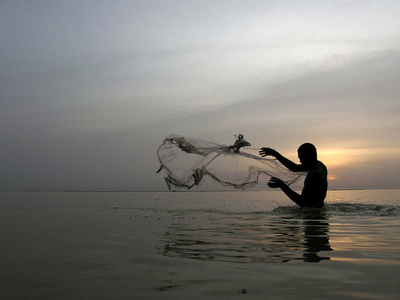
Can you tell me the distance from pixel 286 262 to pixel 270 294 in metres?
1.36

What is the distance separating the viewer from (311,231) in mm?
8109

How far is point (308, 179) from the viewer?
11969mm

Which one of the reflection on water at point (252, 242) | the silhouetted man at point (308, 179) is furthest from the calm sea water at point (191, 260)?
the silhouetted man at point (308, 179)

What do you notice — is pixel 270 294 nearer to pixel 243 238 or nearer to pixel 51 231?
pixel 243 238

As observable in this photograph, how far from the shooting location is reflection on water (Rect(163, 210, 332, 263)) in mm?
5328

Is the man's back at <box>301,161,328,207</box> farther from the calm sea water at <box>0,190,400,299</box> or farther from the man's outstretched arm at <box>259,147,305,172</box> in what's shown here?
the calm sea water at <box>0,190,400,299</box>

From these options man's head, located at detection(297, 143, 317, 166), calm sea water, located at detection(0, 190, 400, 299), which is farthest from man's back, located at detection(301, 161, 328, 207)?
calm sea water, located at detection(0, 190, 400, 299)

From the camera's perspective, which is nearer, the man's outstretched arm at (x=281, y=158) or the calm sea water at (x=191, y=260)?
the calm sea water at (x=191, y=260)

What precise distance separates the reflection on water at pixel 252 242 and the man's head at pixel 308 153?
3081 mm

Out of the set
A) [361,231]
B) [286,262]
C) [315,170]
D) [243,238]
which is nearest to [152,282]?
[286,262]

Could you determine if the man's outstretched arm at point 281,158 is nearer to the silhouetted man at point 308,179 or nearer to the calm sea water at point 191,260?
the silhouetted man at point 308,179

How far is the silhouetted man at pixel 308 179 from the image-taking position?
1189 centimetres

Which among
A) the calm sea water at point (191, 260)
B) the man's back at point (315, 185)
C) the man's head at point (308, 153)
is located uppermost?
the man's head at point (308, 153)

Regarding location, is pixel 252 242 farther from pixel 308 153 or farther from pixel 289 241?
pixel 308 153
